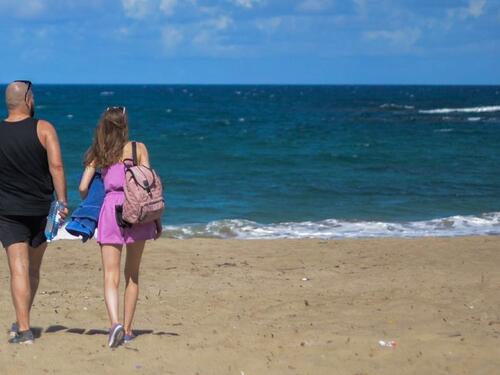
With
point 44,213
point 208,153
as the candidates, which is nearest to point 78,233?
point 44,213

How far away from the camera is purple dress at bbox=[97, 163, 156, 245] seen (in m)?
5.73

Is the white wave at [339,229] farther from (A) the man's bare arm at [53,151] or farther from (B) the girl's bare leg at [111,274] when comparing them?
(A) the man's bare arm at [53,151]

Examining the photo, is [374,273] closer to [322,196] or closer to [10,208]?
[10,208]

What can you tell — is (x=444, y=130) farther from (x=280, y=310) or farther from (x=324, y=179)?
(x=280, y=310)

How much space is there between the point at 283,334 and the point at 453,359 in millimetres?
1233

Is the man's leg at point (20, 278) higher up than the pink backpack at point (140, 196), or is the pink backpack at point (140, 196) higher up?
the pink backpack at point (140, 196)

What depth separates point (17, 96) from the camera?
5703 millimetres

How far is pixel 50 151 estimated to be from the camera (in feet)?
18.6

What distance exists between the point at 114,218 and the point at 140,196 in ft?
0.84

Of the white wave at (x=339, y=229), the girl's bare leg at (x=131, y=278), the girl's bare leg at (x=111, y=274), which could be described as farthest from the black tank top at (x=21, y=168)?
the white wave at (x=339, y=229)

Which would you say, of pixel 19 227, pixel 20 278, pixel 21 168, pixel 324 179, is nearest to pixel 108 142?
pixel 21 168

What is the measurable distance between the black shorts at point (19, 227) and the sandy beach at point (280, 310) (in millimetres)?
722

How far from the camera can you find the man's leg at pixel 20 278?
5816 mm

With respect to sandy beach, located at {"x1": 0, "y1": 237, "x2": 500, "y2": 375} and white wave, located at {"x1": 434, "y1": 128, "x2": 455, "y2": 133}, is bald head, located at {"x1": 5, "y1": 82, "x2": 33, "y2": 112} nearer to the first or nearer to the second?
sandy beach, located at {"x1": 0, "y1": 237, "x2": 500, "y2": 375}
